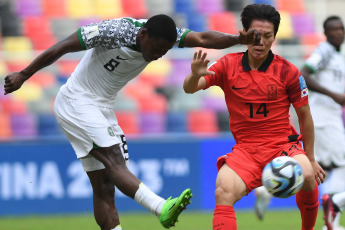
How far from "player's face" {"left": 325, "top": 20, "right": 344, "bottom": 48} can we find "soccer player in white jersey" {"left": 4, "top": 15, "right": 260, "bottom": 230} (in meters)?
3.34

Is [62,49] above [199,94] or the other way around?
above

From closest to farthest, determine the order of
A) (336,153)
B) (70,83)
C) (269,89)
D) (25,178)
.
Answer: (269,89), (70,83), (336,153), (25,178)

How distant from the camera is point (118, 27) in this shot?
20.4 ft

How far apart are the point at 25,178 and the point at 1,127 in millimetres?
2004

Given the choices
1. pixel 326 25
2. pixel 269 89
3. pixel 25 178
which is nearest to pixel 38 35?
pixel 25 178

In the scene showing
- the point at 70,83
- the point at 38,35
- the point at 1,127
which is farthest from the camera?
the point at 38,35

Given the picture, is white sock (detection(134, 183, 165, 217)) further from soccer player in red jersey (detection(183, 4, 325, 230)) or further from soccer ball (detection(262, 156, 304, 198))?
soccer ball (detection(262, 156, 304, 198))

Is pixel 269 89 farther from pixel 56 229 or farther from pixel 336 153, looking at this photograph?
pixel 56 229

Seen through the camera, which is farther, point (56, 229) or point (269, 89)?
point (56, 229)

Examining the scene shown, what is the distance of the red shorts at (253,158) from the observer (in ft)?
19.8

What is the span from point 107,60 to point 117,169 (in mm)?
1001

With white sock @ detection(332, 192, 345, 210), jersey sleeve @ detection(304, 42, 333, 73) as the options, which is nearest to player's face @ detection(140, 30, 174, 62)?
white sock @ detection(332, 192, 345, 210)

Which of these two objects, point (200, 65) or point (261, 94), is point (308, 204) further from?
point (200, 65)

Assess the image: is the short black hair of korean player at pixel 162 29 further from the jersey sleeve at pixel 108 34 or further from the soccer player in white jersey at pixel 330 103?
the soccer player in white jersey at pixel 330 103
